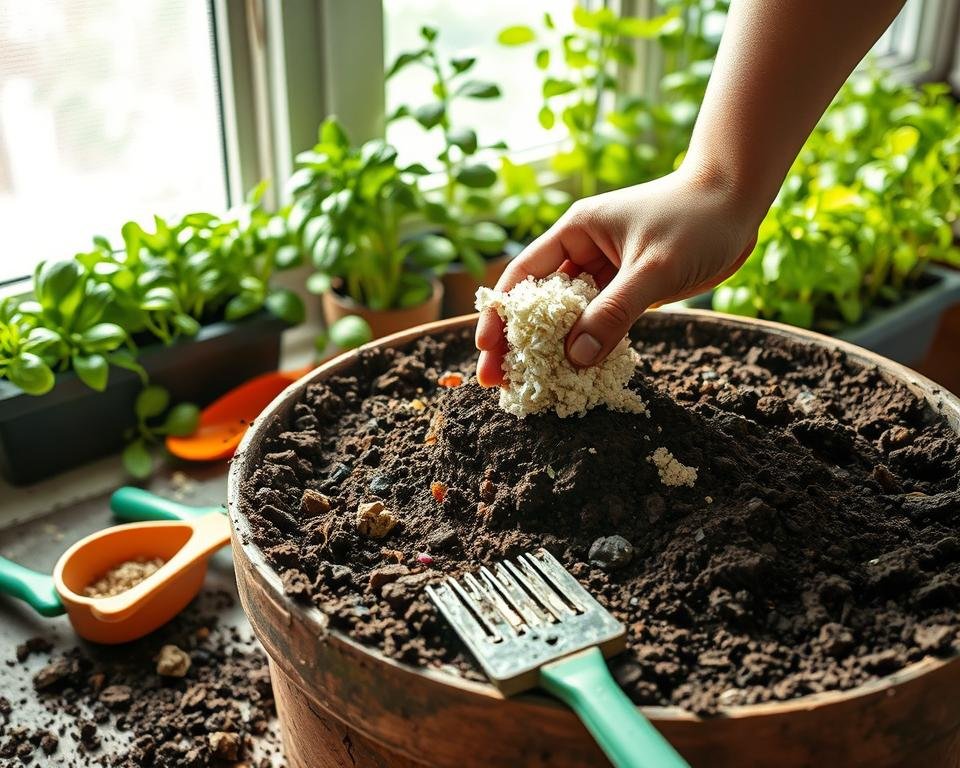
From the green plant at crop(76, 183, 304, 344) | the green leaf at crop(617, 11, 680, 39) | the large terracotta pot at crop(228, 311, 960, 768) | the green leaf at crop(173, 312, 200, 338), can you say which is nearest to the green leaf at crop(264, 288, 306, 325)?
the green plant at crop(76, 183, 304, 344)

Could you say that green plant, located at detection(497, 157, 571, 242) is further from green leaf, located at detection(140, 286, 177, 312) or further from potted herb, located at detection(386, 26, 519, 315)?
green leaf, located at detection(140, 286, 177, 312)

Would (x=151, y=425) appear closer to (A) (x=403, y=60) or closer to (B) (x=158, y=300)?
(B) (x=158, y=300)

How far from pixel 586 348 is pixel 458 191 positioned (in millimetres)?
1092

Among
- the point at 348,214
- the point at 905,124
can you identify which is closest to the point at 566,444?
the point at 348,214

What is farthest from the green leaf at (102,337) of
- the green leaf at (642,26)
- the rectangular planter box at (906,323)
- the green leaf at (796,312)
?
the green leaf at (642,26)

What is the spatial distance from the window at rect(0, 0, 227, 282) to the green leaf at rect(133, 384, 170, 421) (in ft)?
0.89

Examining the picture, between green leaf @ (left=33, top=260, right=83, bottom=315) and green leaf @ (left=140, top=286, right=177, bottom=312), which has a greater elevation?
green leaf @ (left=33, top=260, right=83, bottom=315)

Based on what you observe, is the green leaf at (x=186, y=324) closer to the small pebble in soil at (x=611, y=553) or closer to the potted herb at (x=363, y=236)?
the potted herb at (x=363, y=236)

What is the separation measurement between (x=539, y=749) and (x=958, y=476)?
511 millimetres

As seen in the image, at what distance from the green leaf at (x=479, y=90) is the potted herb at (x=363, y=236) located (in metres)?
0.18

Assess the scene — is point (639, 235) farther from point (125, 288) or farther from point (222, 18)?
point (222, 18)

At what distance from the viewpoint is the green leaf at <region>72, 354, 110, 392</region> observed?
1.26 metres

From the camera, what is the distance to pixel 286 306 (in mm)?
1491

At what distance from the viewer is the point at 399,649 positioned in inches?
28.0
